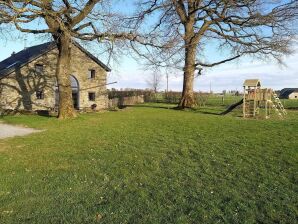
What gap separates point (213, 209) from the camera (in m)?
5.63

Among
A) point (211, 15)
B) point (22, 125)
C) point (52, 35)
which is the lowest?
point (22, 125)

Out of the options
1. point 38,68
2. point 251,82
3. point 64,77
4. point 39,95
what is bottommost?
point 39,95

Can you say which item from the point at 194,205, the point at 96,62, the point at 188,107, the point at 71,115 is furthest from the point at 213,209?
the point at 96,62

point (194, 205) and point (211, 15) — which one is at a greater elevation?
point (211, 15)

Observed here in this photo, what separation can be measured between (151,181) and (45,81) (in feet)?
94.3

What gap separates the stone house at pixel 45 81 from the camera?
31.3 meters

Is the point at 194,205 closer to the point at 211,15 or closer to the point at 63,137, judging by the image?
the point at 63,137

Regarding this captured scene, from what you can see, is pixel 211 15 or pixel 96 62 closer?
pixel 211 15

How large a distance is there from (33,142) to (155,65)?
1330 centimetres

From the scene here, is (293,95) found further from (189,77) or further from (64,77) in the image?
(64,77)

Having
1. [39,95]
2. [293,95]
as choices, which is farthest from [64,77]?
[293,95]

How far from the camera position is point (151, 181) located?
7.34 meters

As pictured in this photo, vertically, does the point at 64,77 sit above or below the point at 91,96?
above

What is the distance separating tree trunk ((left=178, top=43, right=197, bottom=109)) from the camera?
33.2 m
